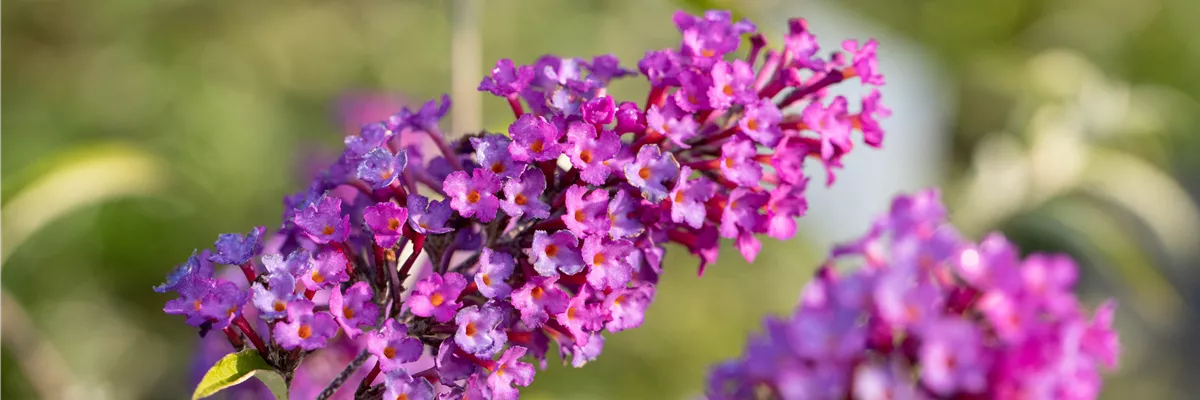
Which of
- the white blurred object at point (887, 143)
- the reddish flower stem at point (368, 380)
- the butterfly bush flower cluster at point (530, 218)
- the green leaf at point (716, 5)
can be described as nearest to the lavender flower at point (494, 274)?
the butterfly bush flower cluster at point (530, 218)

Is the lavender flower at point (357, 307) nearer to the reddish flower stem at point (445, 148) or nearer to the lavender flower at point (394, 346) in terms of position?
the lavender flower at point (394, 346)

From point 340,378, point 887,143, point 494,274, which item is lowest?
point 340,378

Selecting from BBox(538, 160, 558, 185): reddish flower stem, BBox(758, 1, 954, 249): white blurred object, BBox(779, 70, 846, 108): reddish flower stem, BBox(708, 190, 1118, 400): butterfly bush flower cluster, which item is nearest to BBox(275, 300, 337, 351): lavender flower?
BBox(538, 160, 558, 185): reddish flower stem

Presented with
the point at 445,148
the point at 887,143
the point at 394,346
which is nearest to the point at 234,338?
the point at 394,346

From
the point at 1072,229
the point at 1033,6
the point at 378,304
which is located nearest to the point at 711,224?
the point at 378,304

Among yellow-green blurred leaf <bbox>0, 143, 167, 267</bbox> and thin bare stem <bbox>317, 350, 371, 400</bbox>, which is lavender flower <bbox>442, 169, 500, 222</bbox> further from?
yellow-green blurred leaf <bbox>0, 143, 167, 267</bbox>

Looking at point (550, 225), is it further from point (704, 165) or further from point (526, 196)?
point (704, 165)

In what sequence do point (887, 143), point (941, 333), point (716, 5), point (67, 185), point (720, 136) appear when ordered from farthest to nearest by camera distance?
point (887, 143)
point (67, 185)
point (716, 5)
point (720, 136)
point (941, 333)
